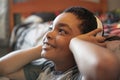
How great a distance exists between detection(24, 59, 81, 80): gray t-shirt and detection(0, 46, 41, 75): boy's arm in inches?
1.2

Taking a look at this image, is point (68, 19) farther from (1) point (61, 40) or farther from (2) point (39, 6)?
(2) point (39, 6)

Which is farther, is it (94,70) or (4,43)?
(4,43)

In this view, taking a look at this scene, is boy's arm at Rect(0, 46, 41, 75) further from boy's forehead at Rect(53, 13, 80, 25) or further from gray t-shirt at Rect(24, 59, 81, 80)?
boy's forehead at Rect(53, 13, 80, 25)

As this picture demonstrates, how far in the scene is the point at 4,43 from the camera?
2475 millimetres

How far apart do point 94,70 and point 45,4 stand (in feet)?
7.27

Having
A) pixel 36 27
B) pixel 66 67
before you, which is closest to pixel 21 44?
pixel 36 27

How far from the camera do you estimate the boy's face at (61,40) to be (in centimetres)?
92

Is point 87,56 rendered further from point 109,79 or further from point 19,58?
point 19,58

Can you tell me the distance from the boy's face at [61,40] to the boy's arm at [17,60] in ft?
0.53

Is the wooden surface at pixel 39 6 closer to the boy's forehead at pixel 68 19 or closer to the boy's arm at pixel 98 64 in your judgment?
the boy's forehead at pixel 68 19

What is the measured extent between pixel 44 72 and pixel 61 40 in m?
0.18

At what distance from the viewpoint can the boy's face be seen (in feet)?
3.01

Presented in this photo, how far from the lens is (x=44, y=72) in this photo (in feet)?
3.39

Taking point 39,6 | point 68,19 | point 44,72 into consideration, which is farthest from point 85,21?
point 39,6
